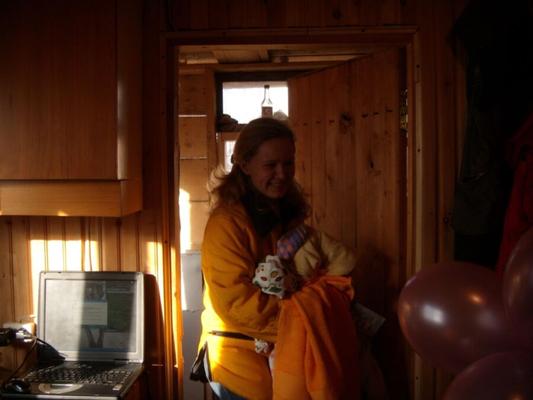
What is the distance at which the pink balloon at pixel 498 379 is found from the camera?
2.74 ft

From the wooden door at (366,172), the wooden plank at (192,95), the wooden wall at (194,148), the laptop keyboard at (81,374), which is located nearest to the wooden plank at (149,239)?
the laptop keyboard at (81,374)

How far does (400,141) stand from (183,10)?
1059 millimetres

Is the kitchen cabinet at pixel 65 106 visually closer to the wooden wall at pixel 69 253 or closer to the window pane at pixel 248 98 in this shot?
the wooden wall at pixel 69 253

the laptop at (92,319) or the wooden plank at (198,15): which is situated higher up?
the wooden plank at (198,15)

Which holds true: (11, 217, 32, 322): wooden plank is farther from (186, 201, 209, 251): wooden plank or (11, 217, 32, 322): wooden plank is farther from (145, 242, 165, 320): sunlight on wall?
(186, 201, 209, 251): wooden plank

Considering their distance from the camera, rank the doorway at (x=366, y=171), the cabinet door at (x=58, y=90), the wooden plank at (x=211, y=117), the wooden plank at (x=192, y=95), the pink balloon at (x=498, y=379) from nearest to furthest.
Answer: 1. the pink balloon at (x=498, y=379)
2. the cabinet door at (x=58, y=90)
3. the doorway at (x=366, y=171)
4. the wooden plank at (x=211, y=117)
5. the wooden plank at (x=192, y=95)

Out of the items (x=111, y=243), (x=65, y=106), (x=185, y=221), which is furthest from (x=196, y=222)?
(x=65, y=106)

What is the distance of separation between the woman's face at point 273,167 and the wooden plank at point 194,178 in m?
1.96

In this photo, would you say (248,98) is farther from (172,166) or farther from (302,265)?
(302,265)

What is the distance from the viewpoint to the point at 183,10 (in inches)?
67.6

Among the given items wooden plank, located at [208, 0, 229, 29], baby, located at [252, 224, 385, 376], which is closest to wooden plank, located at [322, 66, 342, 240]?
baby, located at [252, 224, 385, 376]

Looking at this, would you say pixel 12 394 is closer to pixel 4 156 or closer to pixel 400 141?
pixel 4 156

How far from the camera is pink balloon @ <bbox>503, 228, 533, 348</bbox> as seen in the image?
84 cm

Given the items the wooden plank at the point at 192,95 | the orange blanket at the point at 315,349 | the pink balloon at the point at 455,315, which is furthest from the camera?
the wooden plank at the point at 192,95
